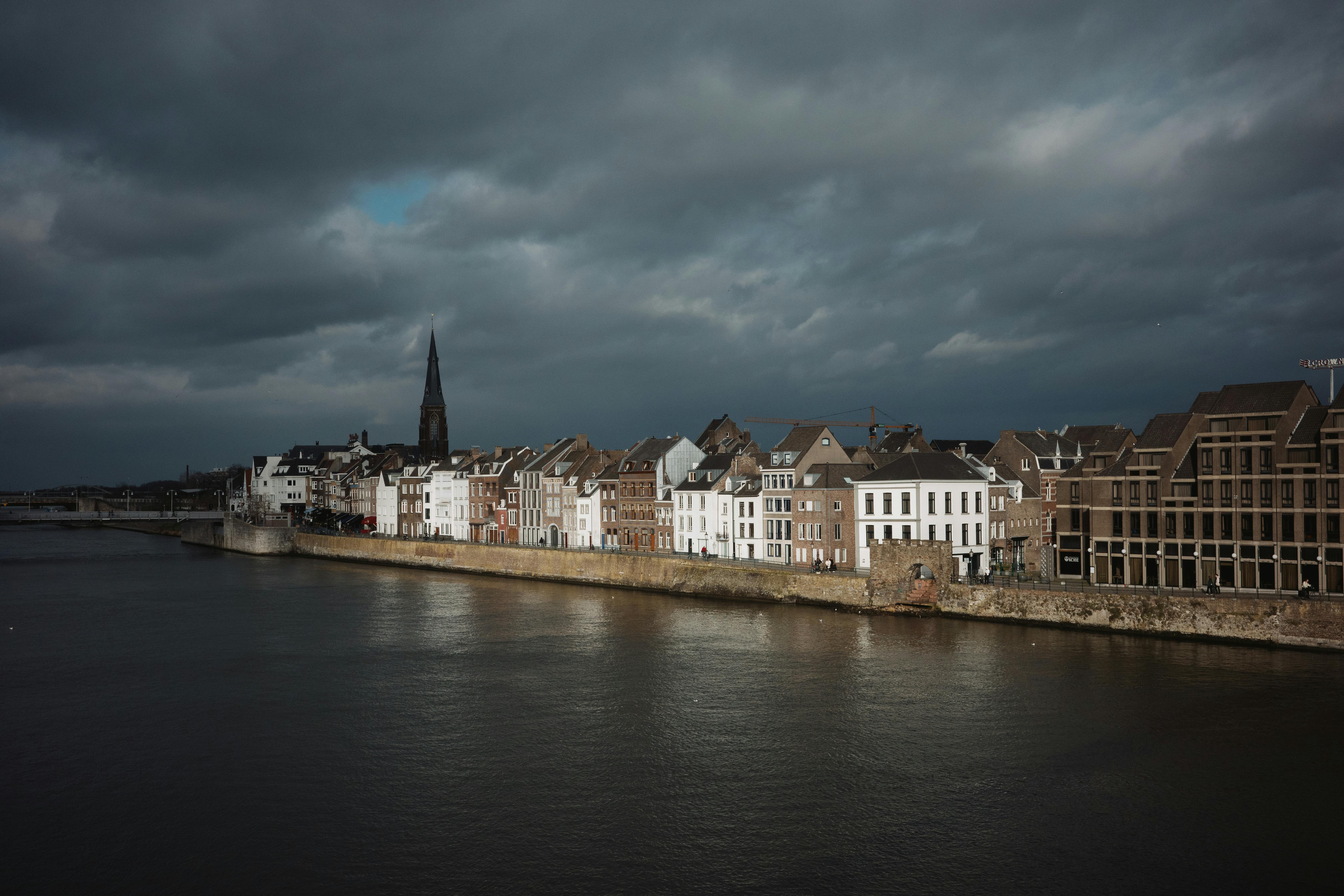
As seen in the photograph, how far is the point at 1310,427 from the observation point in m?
43.9

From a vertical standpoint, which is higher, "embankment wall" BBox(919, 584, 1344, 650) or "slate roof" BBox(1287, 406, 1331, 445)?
"slate roof" BBox(1287, 406, 1331, 445)

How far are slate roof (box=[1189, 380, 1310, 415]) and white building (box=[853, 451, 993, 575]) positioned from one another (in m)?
14.2

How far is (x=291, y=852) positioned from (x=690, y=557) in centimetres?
4723

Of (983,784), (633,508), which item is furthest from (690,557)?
(983,784)

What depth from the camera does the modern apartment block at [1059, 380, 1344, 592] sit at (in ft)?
140

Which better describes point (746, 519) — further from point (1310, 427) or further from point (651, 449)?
point (1310, 427)

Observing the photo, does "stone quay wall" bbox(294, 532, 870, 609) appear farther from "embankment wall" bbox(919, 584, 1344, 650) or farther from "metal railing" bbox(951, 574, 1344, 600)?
"metal railing" bbox(951, 574, 1344, 600)

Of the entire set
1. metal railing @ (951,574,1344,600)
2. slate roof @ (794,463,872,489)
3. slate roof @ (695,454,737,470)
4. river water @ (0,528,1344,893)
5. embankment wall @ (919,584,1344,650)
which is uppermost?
slate roof @ (695,454,737,470)

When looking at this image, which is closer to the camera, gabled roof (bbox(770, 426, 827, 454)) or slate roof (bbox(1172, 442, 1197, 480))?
slate roof (bbox(1172, 442, 1197, 480))

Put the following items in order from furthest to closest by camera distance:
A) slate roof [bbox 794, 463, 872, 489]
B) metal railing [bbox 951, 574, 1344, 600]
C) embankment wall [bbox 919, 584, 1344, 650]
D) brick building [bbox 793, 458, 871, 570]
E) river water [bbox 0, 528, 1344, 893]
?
slate roof [bbox 794, 463, 872, 489] → brick building [bbox 793, 458, 871, 570] → metal railing [bbox 951, 574, 1344, 600] → embankment wall [bbox 919, 584, 1344, 650] → river water [bbox 0, 528, 1344, 893]

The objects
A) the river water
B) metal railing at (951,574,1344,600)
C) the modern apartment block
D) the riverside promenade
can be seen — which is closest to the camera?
the river water

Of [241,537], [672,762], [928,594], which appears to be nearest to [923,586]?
[928,594]

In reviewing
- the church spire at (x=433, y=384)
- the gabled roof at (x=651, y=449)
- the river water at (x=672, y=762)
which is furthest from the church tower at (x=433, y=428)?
the river water at (x=672, y=762)

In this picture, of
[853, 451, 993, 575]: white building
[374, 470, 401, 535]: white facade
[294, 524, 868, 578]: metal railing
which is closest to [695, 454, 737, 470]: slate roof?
[294, 524, 868, 578]: metal railing
